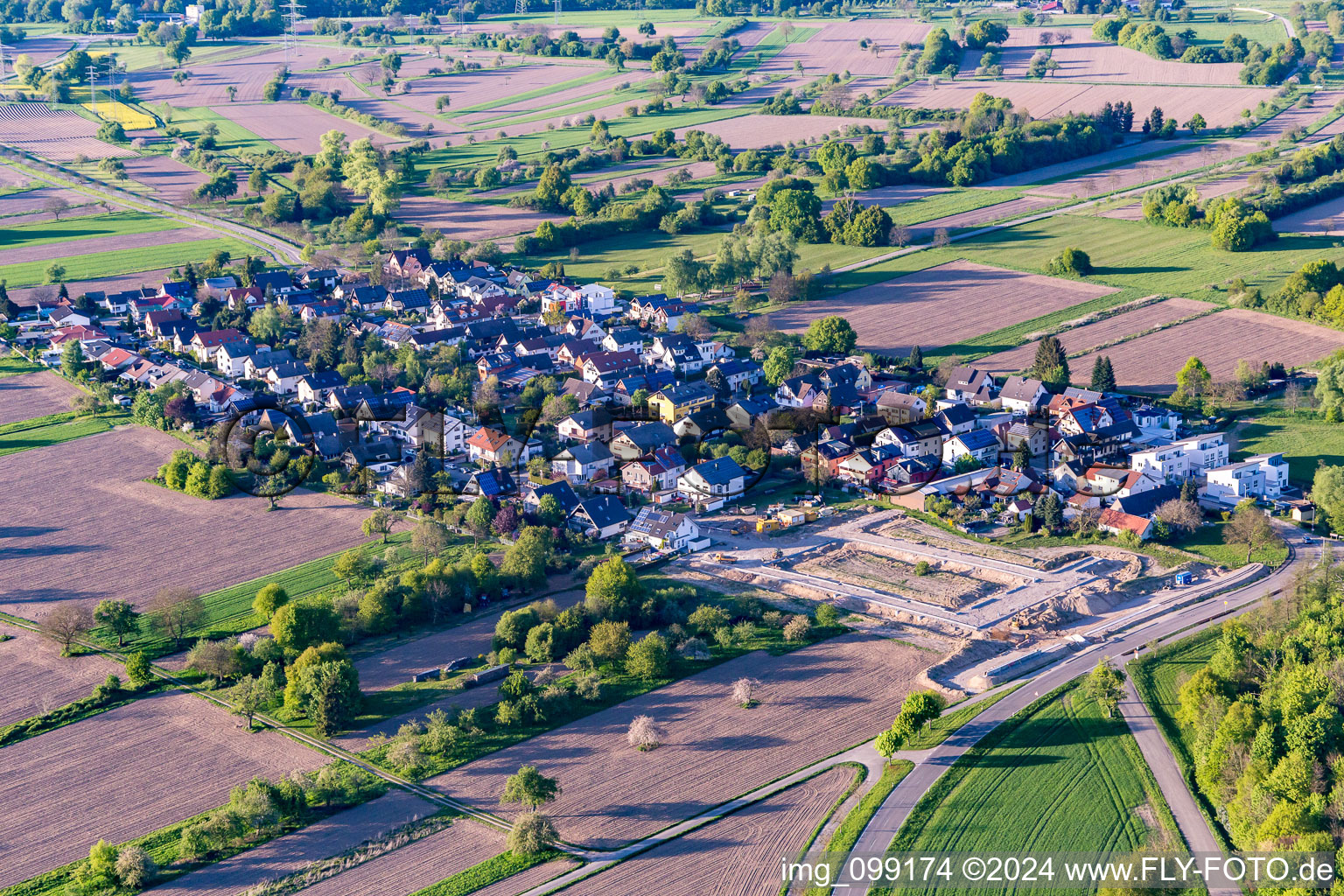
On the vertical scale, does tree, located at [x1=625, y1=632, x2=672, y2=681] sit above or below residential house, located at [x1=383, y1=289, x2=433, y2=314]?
below

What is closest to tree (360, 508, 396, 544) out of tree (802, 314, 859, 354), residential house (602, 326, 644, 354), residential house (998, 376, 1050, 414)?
residential house (602, 326, 644, 354)

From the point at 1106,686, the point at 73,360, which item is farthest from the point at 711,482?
the point at 73,360

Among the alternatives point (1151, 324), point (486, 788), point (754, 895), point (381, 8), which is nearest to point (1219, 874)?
point (754, 895)

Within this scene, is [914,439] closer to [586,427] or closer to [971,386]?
[971,386]

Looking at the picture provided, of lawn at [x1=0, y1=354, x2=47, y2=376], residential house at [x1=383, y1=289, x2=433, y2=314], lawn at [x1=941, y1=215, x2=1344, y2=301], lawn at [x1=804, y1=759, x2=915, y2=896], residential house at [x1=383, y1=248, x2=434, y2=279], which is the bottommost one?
lawn at [x1=804, y1=759, x2=915, y2=896]

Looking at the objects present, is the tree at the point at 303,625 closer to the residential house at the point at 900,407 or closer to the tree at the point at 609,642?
the tree at the point at 609,642

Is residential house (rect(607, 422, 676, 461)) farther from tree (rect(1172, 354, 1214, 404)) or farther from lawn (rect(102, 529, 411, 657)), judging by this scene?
tree (rect(1172, 354, 1214, 404))
